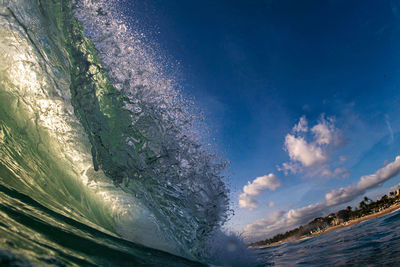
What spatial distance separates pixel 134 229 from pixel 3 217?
3143 mm

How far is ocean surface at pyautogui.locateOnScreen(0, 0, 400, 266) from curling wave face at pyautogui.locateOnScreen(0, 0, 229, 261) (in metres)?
0.02

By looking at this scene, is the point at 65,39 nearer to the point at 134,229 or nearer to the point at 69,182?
the point at 69,182

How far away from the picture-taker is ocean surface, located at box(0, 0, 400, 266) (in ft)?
14.2

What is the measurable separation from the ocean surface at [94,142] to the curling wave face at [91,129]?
2 cm

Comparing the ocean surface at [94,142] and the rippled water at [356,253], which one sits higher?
the ocean surface at [94,142]

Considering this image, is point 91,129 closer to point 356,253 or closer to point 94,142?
point 94,142

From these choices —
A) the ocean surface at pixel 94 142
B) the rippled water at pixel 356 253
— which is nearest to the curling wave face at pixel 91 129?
the ocean surface at pixel 94 142

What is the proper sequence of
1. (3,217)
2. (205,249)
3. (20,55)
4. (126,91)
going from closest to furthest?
(3,217)
(20,55)
(126,91)
(205,249)

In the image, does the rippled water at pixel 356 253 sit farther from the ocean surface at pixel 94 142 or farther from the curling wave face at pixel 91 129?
the curling wave face at pixel 91 129

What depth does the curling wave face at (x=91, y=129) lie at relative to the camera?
454cm

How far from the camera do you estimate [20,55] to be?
4660 mm

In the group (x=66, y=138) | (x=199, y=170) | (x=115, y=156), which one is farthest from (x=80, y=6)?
(x=199, y=170)

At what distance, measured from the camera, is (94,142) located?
5.52 meters

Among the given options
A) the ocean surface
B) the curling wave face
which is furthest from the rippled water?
the curling wave face
